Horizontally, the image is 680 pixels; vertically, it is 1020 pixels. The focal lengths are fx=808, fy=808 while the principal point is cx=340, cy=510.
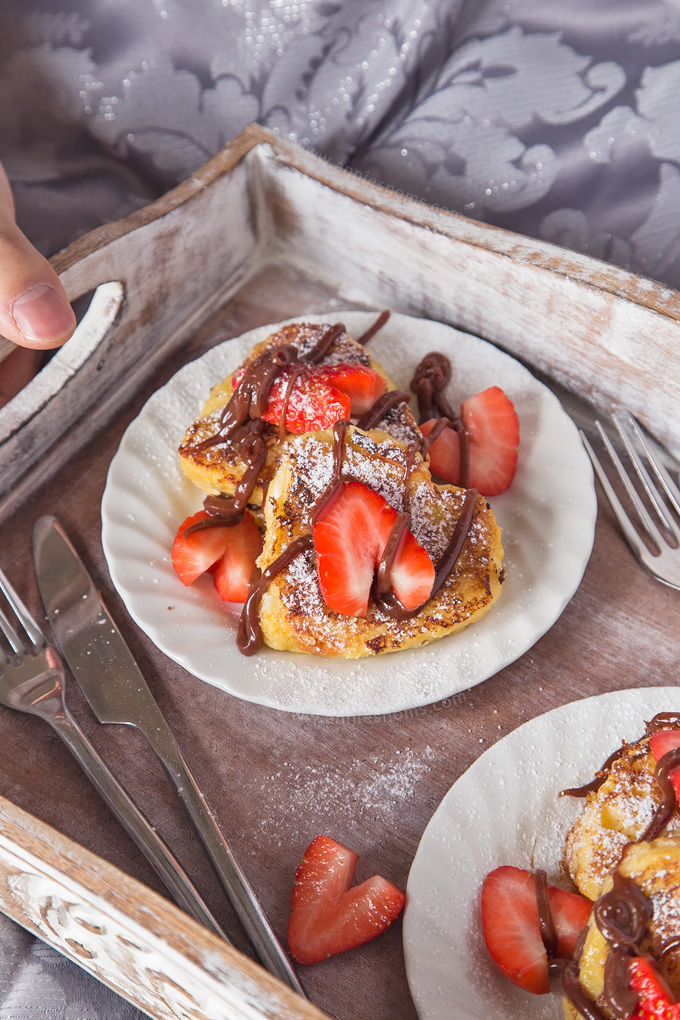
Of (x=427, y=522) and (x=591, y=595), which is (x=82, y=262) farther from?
(x=591, y=595)

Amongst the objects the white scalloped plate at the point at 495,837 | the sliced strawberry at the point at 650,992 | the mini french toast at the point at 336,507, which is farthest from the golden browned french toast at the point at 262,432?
the sliced strawberry at the point at 650,992

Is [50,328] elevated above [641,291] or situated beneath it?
elevated above

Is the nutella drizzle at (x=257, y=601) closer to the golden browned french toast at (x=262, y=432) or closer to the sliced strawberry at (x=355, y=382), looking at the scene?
the golden browned french toast at (x=262, y=432)

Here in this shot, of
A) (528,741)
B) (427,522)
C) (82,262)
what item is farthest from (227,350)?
(528,741)

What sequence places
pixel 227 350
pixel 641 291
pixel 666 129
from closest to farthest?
pixel 641 291, pixel 227 350, pixel 666 129

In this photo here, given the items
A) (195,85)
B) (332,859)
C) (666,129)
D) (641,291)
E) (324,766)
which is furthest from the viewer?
(195,85)

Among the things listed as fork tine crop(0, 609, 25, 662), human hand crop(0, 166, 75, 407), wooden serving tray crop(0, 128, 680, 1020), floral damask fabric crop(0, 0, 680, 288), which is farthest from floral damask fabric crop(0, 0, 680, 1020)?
fork tine crop(0, 609, 25, 662)

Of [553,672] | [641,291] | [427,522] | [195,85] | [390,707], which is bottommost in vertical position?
[553,672]
